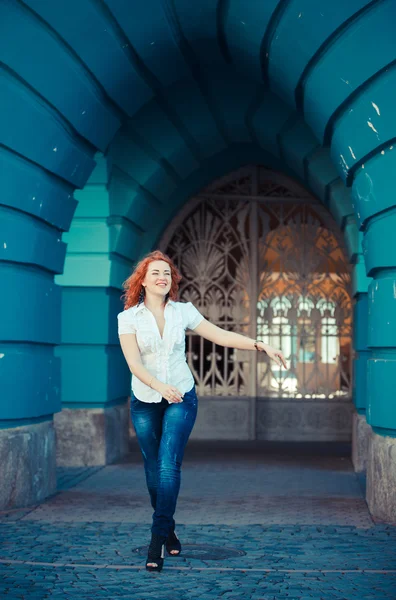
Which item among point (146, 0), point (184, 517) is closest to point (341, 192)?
point (146, 0)

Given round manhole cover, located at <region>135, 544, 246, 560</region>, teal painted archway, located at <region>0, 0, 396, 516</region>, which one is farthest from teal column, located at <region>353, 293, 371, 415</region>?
round manhole cover, located at <region>135, 544, 246, 560</region>

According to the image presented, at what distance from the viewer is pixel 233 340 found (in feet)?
18.9

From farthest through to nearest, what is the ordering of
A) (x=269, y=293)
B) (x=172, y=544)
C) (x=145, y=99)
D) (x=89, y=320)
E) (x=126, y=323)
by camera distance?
1. (x=269, y=293)
2. (x=89, y=320)
3. (x=145, y=99)
4. (x=172, y=544)
5. (x=126, y=323)

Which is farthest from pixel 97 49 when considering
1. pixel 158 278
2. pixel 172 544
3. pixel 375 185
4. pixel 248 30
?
pixel 172 544

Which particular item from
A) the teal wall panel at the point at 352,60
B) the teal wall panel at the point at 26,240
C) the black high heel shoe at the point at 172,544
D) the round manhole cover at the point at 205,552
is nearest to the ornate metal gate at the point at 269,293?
the teal wall panel at the point at 26,240

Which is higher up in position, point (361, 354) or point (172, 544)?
point (361, 354)

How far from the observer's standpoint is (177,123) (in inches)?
455

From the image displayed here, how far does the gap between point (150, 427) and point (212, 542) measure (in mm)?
1063

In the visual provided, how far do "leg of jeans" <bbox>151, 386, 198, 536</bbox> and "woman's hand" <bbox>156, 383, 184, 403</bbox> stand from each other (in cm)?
31

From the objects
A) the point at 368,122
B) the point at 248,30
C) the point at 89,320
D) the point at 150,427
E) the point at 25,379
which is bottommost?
the point at 150,427

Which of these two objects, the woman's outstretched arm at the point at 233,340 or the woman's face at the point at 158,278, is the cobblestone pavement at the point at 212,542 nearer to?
the woman's outstretched arm at the point at 233,340

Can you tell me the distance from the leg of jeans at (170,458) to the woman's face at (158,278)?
1.93ft

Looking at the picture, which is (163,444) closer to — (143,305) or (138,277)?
(143,305)

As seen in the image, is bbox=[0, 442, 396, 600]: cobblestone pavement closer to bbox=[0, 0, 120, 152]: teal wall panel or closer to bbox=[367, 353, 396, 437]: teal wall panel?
bbox=[367, 353, 396, 437]: teal wall panel
